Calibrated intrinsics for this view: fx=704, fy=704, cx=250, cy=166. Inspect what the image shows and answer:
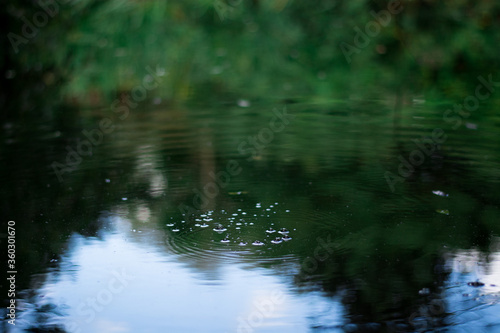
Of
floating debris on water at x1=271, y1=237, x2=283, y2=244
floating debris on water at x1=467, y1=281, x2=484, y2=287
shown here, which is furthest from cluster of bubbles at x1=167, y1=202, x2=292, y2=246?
floating debris on water at x1=467, y1=281, x2=484, y2=287

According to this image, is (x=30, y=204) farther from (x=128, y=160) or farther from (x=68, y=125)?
(x=68, y=125)

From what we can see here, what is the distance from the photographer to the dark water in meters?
2.54

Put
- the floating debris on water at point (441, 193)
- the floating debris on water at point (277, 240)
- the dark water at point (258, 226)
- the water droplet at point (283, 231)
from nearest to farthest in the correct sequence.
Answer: the dark water at point (258, 226)
the floating debris on water at point (277, 240)
the water droplet at point (283, 231)
the floating debris on water at point (441, 193)

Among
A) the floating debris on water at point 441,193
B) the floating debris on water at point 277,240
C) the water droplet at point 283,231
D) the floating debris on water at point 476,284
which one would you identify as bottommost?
the floating debris on water at point 476,284

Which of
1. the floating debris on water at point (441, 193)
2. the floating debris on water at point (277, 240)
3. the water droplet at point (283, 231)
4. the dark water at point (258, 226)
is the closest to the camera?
the dark water at point (258, 226)

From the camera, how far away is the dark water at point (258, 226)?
8.35 ft

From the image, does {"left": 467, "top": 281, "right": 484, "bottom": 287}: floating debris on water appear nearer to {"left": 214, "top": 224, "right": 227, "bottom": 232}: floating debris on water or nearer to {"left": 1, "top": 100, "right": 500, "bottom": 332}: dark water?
{"left": 1, "top": 100, "right": 500, "bottom": 332}: dark water

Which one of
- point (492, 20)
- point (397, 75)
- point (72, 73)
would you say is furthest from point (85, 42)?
point (492, 20)

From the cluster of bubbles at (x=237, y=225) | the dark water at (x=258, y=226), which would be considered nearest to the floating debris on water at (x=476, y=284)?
the dark water at (x=258, y=226)

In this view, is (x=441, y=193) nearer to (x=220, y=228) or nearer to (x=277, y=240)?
(x=277, y=240)

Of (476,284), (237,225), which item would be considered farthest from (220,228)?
(476,284)

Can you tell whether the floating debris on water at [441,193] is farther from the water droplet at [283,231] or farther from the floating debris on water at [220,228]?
the floating debris on water at [220,228]

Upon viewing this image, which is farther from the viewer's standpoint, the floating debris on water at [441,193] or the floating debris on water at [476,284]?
the floating debris on water at [441,193]

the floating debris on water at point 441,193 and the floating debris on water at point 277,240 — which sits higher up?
the floating debris on water at point 441,193
